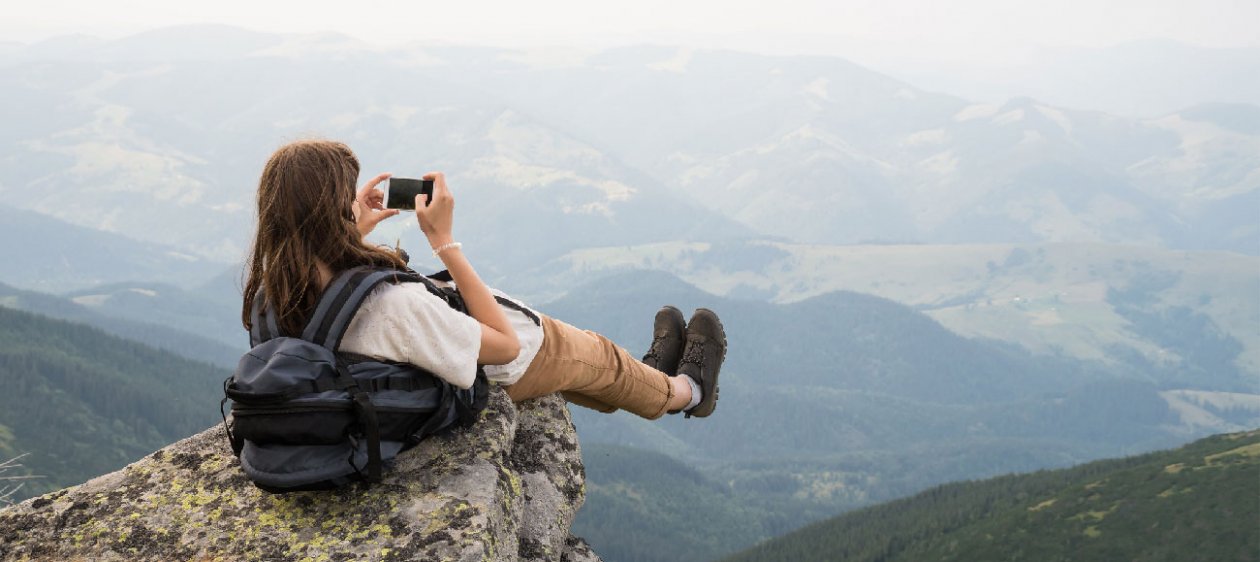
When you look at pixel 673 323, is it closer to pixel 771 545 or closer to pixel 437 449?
pixel 437 449

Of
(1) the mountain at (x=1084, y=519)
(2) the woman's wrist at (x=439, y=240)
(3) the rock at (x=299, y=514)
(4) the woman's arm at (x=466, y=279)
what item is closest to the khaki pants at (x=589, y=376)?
(3) the rock at (x=299, y=514)

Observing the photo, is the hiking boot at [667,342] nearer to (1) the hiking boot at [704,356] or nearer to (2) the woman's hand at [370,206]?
(1) the hiking boot at [704,356]

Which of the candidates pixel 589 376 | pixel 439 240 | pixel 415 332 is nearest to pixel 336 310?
pixel 415 332

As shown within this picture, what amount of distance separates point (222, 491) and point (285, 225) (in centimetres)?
246

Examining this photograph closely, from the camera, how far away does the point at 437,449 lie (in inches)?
354

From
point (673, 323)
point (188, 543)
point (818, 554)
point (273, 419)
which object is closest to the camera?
point (273, 419)

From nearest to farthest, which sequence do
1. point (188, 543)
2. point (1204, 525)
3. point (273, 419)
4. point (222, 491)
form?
point (273, 419), point (188, 543), point (222, 491), point (1204, 525)

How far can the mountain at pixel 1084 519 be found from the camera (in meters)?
124

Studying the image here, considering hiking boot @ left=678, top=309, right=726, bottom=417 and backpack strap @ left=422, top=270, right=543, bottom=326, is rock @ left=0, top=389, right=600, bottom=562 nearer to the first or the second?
backpack strap @ left=422, top=270, right=543, bottom=326

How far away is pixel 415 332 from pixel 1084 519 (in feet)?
477

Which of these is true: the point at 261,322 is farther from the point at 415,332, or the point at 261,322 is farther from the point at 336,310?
the point at 415,332

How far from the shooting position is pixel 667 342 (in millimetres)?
14016

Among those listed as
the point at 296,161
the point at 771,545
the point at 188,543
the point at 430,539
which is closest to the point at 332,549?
the point at 430,539

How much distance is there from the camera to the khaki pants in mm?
10500
